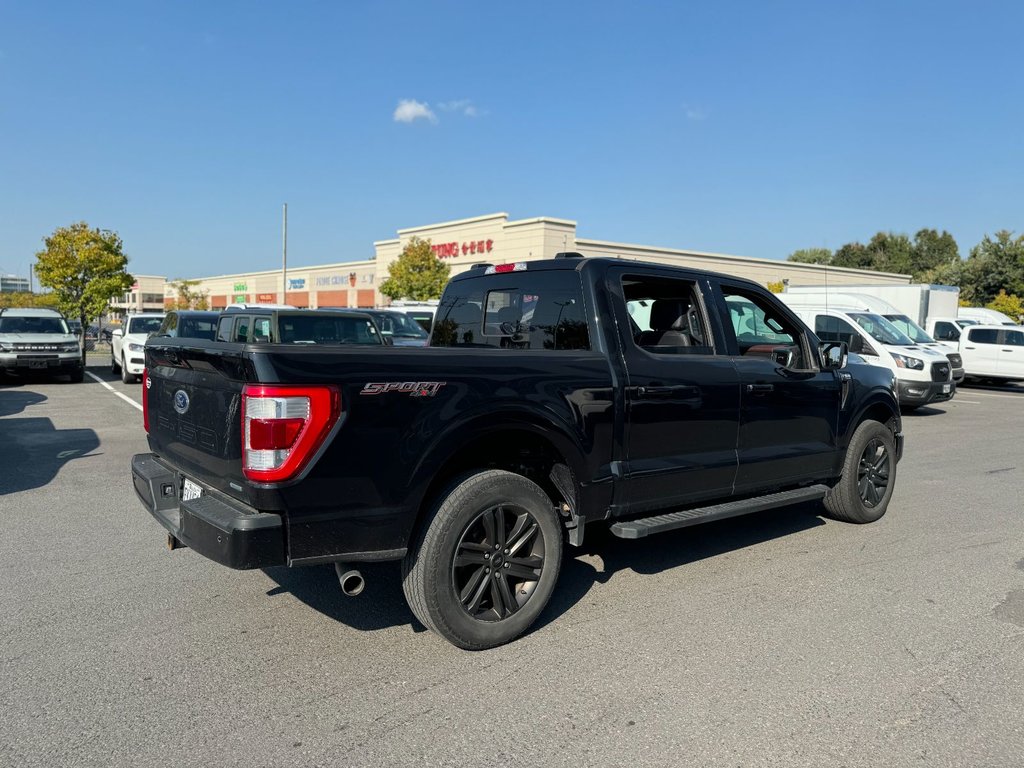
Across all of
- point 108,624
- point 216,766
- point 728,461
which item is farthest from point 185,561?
point 728,461

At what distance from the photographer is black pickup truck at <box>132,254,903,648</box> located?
3250mm

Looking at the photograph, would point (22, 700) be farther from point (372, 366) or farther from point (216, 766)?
point (372, 366)

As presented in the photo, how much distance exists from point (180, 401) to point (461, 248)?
48.8 meters

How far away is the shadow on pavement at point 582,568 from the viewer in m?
4.26

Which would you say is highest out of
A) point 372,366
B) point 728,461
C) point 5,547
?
point 372,366

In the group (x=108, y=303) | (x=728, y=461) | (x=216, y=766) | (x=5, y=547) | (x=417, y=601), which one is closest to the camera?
(x=216, y=766)

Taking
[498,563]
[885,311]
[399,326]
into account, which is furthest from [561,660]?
[885,311]

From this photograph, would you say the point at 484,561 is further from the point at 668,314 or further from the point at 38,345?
the point at 38,345

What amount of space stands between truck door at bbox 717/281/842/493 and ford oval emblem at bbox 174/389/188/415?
3.17 meters

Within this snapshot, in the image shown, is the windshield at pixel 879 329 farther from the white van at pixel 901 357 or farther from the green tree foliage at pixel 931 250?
the green tree foliage at pixel 931 250

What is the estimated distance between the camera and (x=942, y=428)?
Result: 1252 cm

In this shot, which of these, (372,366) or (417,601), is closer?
(372,366)

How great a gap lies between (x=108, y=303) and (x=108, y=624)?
1177 inches

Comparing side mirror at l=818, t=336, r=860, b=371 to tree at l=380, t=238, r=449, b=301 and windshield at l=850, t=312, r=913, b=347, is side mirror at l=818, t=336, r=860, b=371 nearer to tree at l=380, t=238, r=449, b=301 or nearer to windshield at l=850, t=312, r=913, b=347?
windshield at l=850, t=312, r=913, b=347
